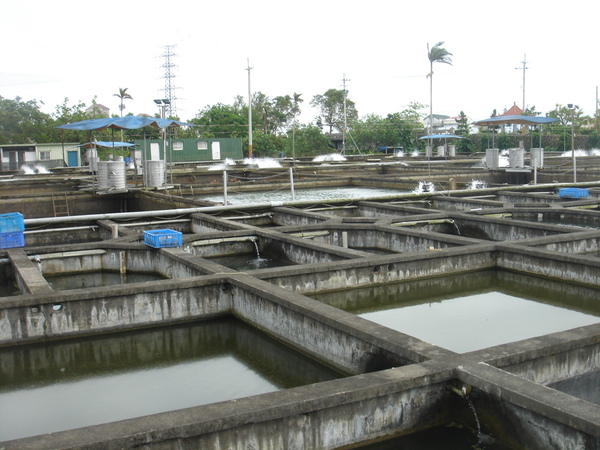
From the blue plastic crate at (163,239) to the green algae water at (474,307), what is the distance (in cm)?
323

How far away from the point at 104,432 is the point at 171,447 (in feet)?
1.40

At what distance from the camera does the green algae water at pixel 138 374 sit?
5.88 m

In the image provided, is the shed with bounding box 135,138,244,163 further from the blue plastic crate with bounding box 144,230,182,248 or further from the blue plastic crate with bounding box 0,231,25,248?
the blue plastic crate with bounding box 144,230,182,248

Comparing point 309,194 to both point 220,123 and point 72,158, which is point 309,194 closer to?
point 72,158

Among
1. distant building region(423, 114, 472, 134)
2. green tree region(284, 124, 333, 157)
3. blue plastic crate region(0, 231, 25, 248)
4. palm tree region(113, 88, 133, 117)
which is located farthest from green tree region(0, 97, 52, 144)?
blue plastic crate region(0, 231, 25, 248)

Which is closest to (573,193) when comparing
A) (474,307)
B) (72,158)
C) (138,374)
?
(474,307)

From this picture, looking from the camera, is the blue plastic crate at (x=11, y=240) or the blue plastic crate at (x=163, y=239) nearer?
the blue plastic crate at (x=163, y=239)

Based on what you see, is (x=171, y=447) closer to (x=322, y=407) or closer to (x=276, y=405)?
(x=276, y=405)

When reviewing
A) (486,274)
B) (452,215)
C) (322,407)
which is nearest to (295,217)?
(452,215)

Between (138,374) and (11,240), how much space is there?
576 centimetres

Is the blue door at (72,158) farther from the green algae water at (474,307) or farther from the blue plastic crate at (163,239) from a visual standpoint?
the green algae water at (474,307)

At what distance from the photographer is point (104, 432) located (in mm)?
4020

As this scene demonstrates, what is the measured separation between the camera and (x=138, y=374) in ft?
22.7

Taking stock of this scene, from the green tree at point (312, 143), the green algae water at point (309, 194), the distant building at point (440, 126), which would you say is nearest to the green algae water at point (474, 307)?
the green algae water at point (309, 194)
